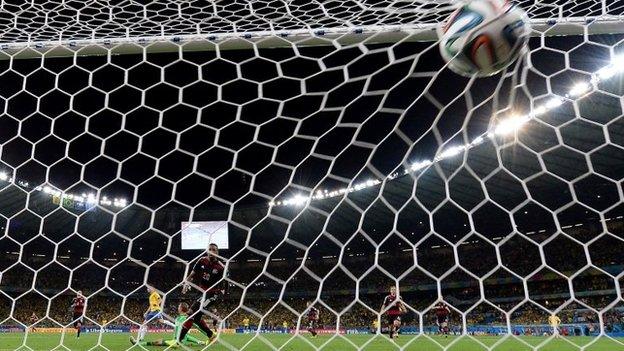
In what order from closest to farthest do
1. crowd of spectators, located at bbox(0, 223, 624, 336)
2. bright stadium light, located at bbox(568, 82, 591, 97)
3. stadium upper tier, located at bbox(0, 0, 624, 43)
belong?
stadium upper tier, located at bbox(0, 0, 624, 43), bright stadium light, located at bbox(568, 82, 591, 97), crowd of spectators, located at bbox(0, 223, 624, 336)

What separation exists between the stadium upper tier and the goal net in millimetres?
26

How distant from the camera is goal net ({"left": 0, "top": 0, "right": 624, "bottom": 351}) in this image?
2828 millimetres

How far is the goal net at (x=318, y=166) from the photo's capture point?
2828 mm

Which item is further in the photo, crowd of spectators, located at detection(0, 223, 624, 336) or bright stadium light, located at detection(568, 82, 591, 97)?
crowd of spectators, located at detection(0, 223, 624, 336)

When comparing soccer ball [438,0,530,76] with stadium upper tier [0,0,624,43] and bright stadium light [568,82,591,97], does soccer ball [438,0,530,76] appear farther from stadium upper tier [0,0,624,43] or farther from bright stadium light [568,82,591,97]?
bright stadium light [568,82,591,97]

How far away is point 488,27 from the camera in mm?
2008

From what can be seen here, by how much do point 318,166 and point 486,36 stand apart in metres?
6.53

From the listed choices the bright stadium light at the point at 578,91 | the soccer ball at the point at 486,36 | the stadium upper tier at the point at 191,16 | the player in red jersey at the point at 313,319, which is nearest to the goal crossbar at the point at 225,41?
the stadium upper tier at the point at 191,16

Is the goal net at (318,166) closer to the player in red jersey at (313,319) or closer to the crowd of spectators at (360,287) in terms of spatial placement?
the crowd of spectators at (360,287)

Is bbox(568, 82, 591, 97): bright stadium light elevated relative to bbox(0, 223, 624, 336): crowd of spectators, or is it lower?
elevated

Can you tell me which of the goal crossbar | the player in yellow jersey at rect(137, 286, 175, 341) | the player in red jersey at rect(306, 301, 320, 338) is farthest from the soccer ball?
the player in red jersey at rect(306, 301, 320, 338)

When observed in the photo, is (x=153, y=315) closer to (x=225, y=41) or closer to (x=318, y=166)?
(x=318, y=166)

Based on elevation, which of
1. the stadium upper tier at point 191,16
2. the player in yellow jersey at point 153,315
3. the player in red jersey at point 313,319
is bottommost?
the player in red jersey at point 313,319

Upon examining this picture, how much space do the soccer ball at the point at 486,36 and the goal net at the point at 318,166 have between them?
333 millimetres
